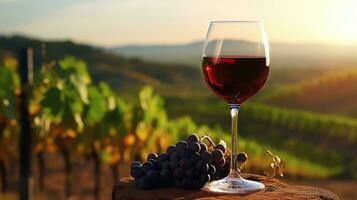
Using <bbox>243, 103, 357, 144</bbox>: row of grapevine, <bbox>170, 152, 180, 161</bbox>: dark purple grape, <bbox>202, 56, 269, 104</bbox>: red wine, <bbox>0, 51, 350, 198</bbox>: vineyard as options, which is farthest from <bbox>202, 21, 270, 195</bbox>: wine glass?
<bbox>243, 103, 357, 144</bbox>: row of grapevine

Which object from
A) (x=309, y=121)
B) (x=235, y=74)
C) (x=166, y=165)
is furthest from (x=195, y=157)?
(x=309, y=121)

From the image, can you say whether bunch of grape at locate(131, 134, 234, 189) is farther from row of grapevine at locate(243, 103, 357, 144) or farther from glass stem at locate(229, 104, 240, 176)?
row of grapevine at locate(243, 103, 357, 144)

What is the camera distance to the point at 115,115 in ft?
26.7

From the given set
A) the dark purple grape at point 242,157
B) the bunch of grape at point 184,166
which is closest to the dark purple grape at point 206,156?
the bunch of grape at point 184,166

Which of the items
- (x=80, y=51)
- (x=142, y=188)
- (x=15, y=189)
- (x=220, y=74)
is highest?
(x=80, y=51)

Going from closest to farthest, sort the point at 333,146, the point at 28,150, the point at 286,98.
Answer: the point at 28,150
the point at 333,146
the point at 286,98

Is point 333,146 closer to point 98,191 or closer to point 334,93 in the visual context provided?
point 334,93

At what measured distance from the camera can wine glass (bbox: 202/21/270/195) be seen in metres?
2.73

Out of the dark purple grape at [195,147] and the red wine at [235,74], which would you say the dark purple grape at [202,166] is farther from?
the red wine at [235,74]

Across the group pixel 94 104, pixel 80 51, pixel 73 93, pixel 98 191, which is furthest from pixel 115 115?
pixel 80 51

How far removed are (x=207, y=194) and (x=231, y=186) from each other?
4.8 inches

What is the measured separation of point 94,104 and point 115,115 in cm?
54

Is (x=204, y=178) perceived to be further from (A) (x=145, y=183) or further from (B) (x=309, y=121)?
(B) (x=309, y=121)

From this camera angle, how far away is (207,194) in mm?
2809
